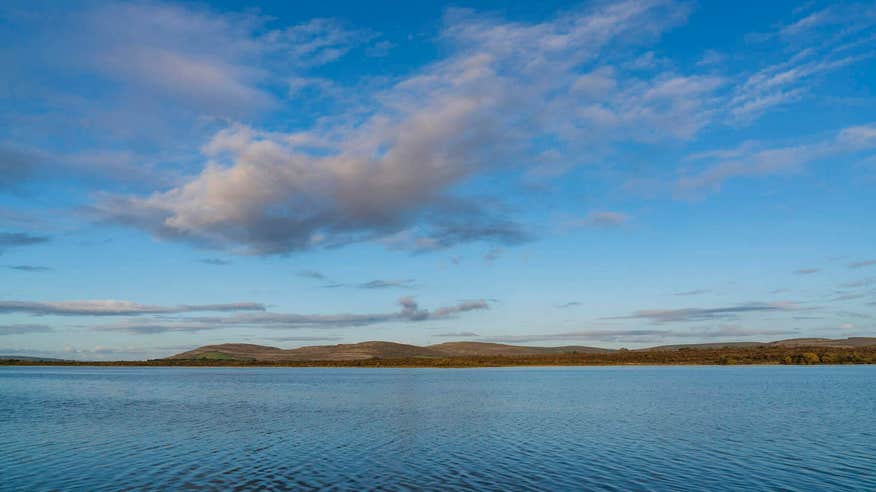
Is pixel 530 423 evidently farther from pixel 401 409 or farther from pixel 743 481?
pixel 743 481

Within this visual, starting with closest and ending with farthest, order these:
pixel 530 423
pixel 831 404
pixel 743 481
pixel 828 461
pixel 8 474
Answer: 1. pixel 743 481
2. pixel 8 474
3. pixel 828 461
4. pixel 530 423
5. pixel 831 404

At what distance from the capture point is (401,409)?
6375 cm

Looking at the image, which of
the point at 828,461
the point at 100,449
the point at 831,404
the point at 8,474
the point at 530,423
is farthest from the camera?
the point at 831,404

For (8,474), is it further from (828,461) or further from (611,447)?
(828,461)

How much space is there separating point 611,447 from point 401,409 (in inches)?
1244

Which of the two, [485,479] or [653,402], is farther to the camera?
[653,402]

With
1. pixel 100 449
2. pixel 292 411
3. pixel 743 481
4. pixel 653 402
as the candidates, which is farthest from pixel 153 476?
pixel 653 402

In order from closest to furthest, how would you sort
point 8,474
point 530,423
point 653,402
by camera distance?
1. point 8,474
2. point 530,423
3. point 653,402

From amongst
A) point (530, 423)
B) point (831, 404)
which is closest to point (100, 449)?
point (530, 423)

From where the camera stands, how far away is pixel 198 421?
52.3 m

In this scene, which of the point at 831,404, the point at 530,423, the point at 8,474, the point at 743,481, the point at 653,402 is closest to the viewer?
the point at 743,481

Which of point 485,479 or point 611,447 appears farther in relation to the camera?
point 611,447

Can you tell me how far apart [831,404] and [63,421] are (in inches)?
3064

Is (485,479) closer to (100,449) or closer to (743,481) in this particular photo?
(743,481)
